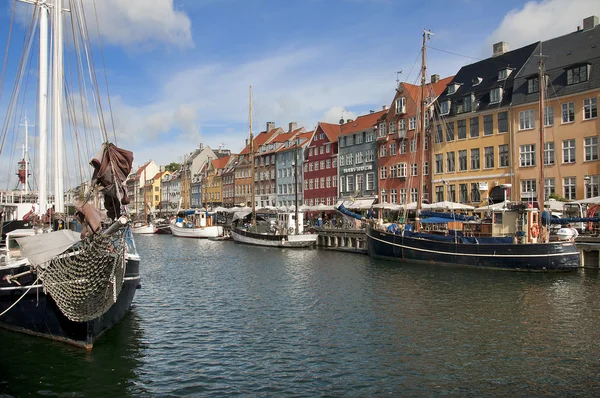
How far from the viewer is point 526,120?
47938 millimetres

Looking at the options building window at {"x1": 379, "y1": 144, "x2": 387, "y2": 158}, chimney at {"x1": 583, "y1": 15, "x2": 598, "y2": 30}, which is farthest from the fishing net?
building window at {"x1": 379, "y1": 144, "x2": 387, "y2": 158}

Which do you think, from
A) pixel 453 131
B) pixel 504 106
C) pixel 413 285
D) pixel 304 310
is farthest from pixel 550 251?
pixel 453 131

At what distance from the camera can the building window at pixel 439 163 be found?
56856 millimetres

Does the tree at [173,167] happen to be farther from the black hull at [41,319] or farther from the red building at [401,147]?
the black hull at [41,319]

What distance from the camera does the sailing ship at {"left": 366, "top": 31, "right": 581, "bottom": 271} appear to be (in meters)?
31.5

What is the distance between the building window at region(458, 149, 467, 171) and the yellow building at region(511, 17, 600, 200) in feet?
20.7

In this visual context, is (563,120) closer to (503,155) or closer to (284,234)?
(503,155)

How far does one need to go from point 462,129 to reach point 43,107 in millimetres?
43058

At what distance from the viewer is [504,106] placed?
49.7 meters

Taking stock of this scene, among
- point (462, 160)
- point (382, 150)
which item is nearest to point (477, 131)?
point (462, 160)

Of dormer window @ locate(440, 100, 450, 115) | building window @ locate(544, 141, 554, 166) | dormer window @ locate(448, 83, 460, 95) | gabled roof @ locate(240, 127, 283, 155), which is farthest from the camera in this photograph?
gabled roof @ locate(240, 127, 283, 155)

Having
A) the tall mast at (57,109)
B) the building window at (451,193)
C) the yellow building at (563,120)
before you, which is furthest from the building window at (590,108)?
the tall mast at (57,109)

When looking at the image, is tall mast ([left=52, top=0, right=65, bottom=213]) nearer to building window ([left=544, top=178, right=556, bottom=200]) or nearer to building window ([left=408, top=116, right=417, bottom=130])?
building window ([left=544, top=178, right=556, bottom=200])

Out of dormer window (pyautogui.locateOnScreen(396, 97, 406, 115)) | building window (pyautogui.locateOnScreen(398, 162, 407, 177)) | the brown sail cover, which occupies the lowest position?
the brown sail cover
